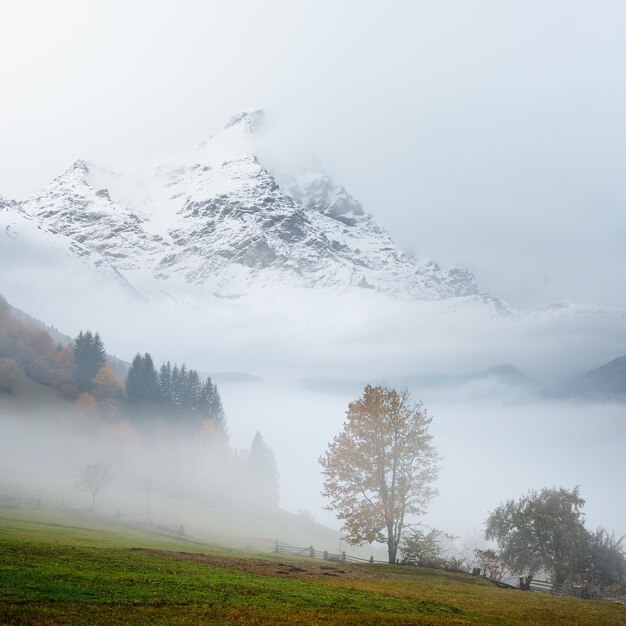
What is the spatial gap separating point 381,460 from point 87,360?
364 feet

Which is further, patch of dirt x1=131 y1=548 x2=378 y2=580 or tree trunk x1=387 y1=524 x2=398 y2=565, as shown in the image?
tree trunk x1=387 y1=524 x2=398 y2=565

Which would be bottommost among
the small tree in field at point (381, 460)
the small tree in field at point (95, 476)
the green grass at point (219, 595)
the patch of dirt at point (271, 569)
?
the patch of dirt at point (271, 569)

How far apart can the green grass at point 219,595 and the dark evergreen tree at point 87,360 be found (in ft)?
343

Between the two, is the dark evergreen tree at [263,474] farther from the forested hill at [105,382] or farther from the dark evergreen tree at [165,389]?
the dark evergreen tree at [165,389]

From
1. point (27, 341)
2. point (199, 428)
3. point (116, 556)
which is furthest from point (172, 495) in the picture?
point (116, 556)

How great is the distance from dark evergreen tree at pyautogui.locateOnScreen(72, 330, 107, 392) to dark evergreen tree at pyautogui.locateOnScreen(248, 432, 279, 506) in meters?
50.8

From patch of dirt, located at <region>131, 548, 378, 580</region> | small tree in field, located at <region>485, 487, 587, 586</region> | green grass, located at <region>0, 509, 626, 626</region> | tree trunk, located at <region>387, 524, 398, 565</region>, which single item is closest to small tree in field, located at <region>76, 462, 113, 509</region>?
green grass, located at <region>0, 509, 626, 626</region>

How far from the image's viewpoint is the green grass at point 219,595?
20.6 meters

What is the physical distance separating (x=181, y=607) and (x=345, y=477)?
2952cm

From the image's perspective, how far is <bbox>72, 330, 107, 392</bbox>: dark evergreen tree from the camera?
137m

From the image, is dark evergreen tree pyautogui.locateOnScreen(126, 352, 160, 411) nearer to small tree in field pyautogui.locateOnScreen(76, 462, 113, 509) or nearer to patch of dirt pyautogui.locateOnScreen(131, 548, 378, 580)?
small tree in field pyautogui.locateOnScreen(76, 462, 113, 509)

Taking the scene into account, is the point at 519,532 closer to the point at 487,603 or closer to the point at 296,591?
the point at 487,603

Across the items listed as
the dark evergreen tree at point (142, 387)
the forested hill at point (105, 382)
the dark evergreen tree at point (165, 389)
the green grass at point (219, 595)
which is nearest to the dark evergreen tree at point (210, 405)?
the forested hill at point (105, 382)

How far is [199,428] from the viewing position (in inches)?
5507
